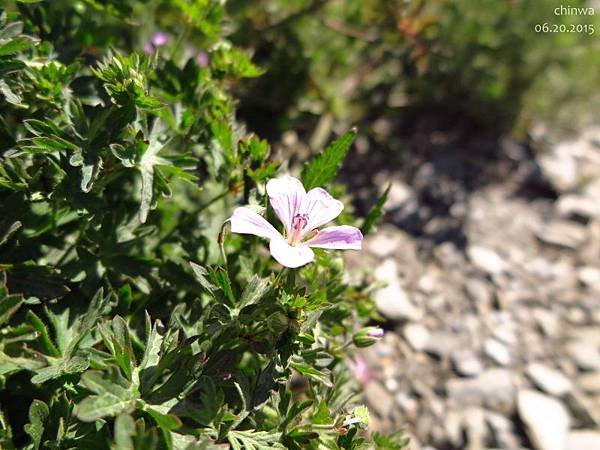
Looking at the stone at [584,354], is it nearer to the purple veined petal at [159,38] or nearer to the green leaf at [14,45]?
the purple veined petal at [159,38]

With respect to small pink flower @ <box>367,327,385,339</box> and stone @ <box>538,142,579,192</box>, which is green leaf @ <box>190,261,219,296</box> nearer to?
small pink flower @ <box>367,327,385,339</box>

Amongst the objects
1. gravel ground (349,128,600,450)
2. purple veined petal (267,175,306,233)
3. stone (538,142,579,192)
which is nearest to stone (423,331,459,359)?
gravel ground (349,128,600,450)

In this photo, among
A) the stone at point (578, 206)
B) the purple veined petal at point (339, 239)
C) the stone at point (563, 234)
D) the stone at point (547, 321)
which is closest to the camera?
the purple veined petal at point (339, 239)

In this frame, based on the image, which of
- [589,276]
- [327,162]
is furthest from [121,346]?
[589,276]

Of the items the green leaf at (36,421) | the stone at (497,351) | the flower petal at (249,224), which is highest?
the flower petal at (249,224)

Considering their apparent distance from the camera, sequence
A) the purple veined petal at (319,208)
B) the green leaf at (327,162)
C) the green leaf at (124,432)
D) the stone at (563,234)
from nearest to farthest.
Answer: the green leaf at (124,432)
the purple veined petal at (319,208)
the green leaf at (327,162)
the stone at (563,234)

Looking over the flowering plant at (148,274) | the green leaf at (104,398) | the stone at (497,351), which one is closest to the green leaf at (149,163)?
the flowering plant at (148,274)
